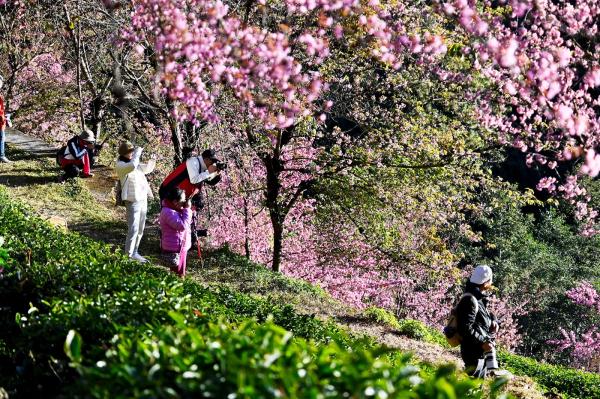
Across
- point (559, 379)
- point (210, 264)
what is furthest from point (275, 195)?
point (559, 379)

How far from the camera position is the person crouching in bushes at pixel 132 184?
323 inches

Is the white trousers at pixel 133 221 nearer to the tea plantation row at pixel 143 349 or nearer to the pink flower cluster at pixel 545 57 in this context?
the tea plantation row at pixel 143 349

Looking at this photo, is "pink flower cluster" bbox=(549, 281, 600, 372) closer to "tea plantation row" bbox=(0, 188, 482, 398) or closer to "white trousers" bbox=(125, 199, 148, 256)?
"white trousers" bbox=(125, 199, 148, 256)

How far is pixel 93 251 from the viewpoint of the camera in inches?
238

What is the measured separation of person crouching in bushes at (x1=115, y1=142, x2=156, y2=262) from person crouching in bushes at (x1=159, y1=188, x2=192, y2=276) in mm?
422

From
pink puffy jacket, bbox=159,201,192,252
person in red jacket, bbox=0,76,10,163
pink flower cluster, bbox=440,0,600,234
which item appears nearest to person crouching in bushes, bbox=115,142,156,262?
pink puffy jacket, bbox=159,201,192,252

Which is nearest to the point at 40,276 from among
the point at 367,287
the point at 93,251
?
the point at 93,251

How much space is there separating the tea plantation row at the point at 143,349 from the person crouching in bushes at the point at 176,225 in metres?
2.15

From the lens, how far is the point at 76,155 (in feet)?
40.8

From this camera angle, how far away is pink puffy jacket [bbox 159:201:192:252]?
8.13m

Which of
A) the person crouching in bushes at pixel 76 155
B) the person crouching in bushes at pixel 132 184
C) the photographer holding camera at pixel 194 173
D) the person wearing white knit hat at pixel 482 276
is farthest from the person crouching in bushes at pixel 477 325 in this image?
the person crouching in bushes at pixel 76 155

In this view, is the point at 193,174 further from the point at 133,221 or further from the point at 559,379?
the point at 559,379

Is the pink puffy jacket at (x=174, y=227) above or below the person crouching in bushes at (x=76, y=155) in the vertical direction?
below

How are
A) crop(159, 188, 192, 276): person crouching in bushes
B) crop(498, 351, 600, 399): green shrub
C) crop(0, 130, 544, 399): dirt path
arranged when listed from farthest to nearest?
1. crop(498, 351, 600, 399): green shrub
2. crop(0, 130, 544, 399): dirt path
3. crop(159, 188, 192, 276): person crouching in bushes
